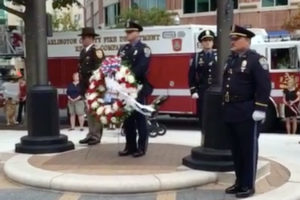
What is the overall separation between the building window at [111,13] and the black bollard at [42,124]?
4338 centimetres

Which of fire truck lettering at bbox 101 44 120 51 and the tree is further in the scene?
the tree

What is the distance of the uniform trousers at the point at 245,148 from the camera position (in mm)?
6617

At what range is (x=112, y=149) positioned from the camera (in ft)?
31.4

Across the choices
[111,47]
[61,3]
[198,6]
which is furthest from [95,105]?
[198,6]

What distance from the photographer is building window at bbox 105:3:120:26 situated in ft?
174

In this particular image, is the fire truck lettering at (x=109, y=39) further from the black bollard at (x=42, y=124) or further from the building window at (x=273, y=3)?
the building window at (x=273, y=3)

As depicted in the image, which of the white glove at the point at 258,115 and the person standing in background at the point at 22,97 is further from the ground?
the white glove at the point at 258,115

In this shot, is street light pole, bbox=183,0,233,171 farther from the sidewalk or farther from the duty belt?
the duty belt

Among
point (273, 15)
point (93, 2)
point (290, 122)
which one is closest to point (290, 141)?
point (290, 122)

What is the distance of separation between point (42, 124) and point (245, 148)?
3.96m

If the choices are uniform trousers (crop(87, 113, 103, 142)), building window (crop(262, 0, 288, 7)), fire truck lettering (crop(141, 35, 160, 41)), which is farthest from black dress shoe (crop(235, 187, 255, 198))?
building window (crop(262, 0, 288, 7))

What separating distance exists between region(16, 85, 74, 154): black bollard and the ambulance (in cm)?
580

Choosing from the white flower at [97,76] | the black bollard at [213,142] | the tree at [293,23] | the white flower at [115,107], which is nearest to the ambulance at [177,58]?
the white flower at [97,76]

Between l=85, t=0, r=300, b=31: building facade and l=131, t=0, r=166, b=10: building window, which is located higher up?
l=131, t=0, r=166, b=10: building window
